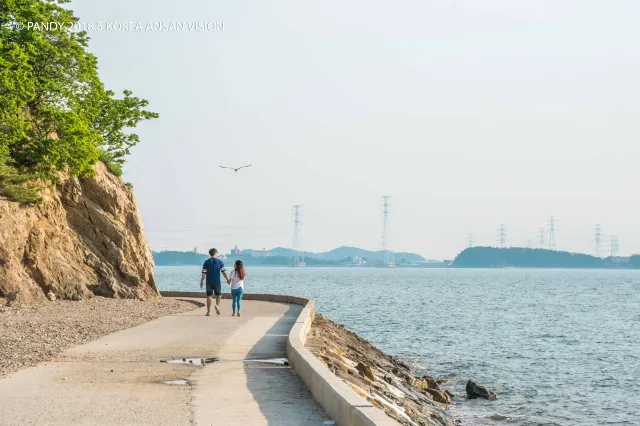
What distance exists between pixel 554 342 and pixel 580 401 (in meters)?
18.3

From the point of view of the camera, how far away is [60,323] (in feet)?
67.2

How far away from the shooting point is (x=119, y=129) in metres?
37.2

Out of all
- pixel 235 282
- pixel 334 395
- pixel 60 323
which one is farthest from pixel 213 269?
pixel 334 395

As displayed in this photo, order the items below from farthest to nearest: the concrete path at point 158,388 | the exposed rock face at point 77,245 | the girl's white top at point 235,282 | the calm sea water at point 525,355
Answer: the exposed rock face at point 77,245 → the girl's white top at point 235,282 → the calm sea water at point 525,355 → the concrete path at point 158,388

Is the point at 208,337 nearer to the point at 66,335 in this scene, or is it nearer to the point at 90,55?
the point at 66,335

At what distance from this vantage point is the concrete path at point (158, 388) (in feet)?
30.1

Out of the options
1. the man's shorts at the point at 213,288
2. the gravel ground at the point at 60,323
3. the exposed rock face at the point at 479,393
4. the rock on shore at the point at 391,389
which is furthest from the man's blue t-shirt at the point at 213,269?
the exposed rock face at the point at 479,393

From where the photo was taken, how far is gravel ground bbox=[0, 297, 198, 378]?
14680mm

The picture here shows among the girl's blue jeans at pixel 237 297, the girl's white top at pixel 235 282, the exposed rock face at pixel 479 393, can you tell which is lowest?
the exposed rock face at pixel 479 393

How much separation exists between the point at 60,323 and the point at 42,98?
12.7m

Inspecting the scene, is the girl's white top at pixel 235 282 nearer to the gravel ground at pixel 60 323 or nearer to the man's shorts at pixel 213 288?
the man's shorts at pixel 213 288

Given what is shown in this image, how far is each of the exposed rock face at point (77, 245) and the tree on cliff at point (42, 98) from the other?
1102 millimetres

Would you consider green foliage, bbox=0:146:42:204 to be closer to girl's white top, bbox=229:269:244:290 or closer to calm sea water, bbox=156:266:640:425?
girl's white top, bbox=229:269:244:290

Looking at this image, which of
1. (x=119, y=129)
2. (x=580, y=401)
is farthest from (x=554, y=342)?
(x=119, y=129)
